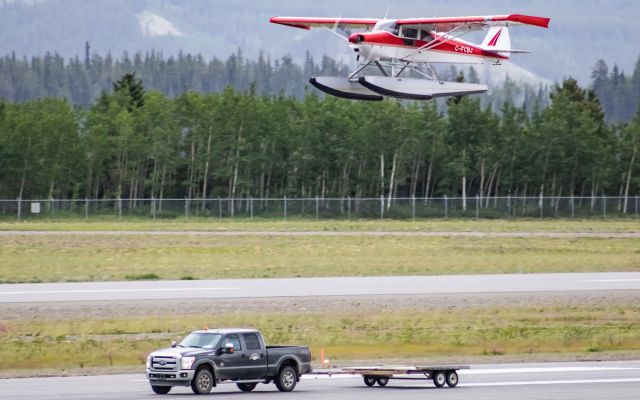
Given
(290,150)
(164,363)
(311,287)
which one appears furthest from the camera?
(290,150)

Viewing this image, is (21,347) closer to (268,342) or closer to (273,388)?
(268,342)

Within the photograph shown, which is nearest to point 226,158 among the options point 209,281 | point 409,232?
point 409,232

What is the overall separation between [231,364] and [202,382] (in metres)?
0.78

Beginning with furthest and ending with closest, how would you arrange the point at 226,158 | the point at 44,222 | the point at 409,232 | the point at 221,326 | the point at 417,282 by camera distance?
the point at 226,158 < the point at 44,222 < the point at 409,232 < the point at 417,282 < the point at 221,326

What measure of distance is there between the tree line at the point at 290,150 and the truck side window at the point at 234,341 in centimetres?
7976

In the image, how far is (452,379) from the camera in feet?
81.5

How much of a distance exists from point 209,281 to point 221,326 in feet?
39.7

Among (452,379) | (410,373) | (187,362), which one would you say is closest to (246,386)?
(187,362)

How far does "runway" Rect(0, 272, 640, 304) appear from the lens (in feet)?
133

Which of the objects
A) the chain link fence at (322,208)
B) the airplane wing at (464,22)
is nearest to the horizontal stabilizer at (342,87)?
the airplane wing at (464,22)

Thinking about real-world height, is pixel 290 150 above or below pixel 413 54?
below

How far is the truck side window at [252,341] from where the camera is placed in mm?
24703

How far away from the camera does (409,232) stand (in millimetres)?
75438

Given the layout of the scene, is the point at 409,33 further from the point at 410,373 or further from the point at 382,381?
the point at 410,373
